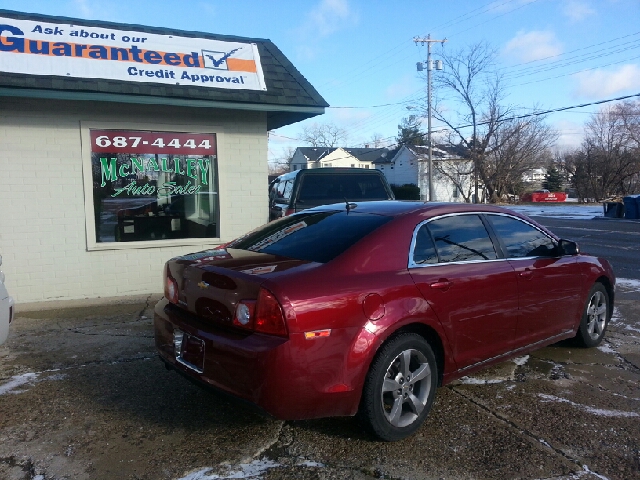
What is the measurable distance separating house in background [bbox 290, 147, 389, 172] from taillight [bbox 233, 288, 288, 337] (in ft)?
212

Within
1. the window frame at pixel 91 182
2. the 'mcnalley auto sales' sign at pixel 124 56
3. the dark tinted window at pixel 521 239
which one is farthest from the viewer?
the window frame at pixel 91 182

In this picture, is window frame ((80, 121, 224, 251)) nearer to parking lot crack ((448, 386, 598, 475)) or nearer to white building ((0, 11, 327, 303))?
white building ((0, 11, 327, 303))

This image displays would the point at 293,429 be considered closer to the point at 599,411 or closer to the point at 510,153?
the point at 599,411

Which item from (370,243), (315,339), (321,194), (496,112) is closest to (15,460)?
(315,339)

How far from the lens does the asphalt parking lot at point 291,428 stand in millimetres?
3346

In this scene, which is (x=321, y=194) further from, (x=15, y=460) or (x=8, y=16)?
(x=15, y=460)

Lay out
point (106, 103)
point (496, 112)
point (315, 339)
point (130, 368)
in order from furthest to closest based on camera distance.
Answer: point (496, 112) → point (106, 103) → point (130, 368) → point (315, 339)

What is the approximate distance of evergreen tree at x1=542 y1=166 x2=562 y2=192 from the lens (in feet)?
201

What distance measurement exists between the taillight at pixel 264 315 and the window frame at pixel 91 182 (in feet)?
17.1

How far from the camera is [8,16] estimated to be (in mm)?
7137

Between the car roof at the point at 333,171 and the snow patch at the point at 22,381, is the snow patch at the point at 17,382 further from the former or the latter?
the car roof at the point at 333,171

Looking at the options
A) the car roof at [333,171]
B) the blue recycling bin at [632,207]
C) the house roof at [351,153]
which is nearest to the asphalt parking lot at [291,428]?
the car roof at [333,171]

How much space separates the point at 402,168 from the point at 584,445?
60.7m

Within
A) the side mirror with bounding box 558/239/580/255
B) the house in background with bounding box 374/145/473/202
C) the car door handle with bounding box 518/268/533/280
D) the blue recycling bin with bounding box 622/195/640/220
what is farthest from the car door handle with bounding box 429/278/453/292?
the house in background with bounding box 374/145/473/202
